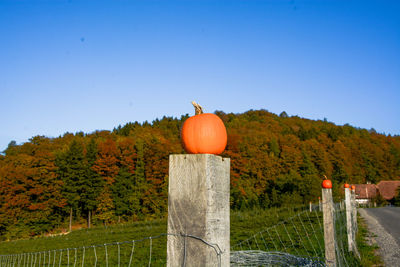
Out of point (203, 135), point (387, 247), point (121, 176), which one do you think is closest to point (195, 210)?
point (203, 135)

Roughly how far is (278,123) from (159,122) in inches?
982

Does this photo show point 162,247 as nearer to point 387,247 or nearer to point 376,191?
point 387,247

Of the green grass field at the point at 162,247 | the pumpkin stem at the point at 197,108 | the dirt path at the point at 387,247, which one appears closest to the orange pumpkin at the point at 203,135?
the pumpkin stem at the point at 197,108

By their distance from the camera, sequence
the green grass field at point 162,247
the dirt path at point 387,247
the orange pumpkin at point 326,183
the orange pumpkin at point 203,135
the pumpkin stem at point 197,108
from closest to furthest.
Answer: the orange pumpkin at point 203,135 < the pumpkin stem at point 197,108 < the orange pumpkin at point 326,183 < the dirt path at point 387,247 < the green grass field at point 162,247

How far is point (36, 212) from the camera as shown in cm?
3241

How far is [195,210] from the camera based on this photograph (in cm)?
164

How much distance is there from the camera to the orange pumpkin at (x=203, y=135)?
195 centimetres

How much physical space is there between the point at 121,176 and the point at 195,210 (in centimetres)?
3701

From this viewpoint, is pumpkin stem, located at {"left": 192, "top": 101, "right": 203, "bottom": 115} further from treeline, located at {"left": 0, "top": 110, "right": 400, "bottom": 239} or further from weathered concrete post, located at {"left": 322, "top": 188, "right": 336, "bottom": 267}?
Result: treeline, located at {"left": 0, "top": 110, "right": 400, "bottom": 239}

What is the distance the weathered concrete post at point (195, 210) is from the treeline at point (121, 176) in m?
34.9

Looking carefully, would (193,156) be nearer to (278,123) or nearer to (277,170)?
(277,170)

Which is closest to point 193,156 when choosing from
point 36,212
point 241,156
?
point 36,212

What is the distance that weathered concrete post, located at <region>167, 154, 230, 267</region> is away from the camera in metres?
1.62

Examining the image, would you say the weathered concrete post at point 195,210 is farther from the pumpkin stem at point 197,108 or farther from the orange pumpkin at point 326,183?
the orange pumpkin at point 326,183
